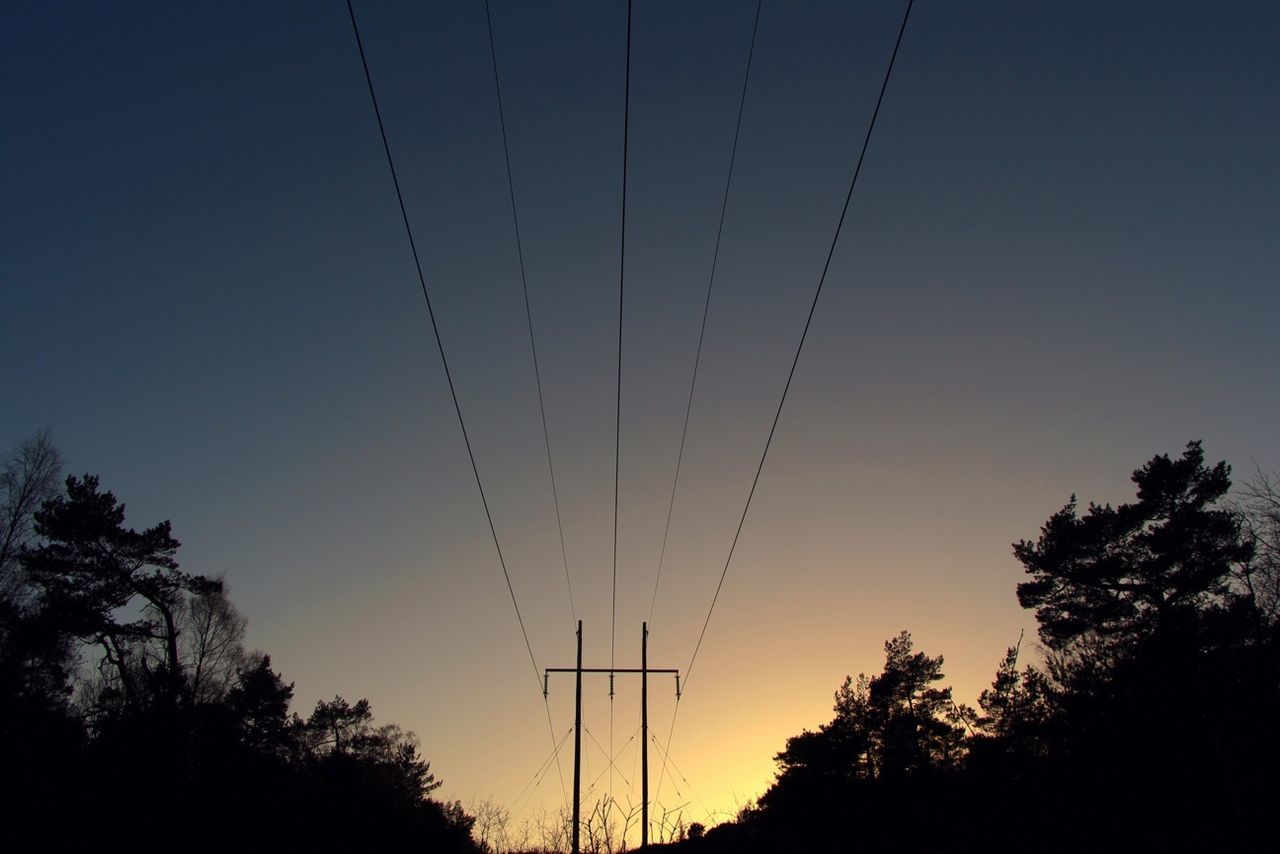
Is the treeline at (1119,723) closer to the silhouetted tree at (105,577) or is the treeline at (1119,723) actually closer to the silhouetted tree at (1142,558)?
the silhouetted tree at (1142,558)

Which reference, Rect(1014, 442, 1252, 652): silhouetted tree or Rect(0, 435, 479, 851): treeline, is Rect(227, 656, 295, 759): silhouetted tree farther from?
Rect(1014, 442, 1252, 652): silhouetted tree

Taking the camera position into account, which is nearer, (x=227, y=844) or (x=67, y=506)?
(x=227, y=844)

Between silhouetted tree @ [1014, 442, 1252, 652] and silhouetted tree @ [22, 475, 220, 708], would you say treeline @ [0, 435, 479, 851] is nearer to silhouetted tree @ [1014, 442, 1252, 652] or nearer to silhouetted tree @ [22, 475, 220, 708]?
silhouetted tree @ [22, 475, 220, 708]

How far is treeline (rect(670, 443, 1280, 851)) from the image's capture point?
16.6 metres

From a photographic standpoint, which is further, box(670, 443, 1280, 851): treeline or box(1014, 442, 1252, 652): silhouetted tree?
box(1014, 442, 1252, 652): silhouetted tree

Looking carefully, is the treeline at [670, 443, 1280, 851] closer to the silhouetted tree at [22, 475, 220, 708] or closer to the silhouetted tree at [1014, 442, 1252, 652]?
the silhouetted tree at [1014, 442, 1252, 652]

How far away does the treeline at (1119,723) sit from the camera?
1661cm

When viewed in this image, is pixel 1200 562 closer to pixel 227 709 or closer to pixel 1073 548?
pixel 1073 548

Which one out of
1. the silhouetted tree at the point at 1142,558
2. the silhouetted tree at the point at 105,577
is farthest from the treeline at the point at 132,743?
the silhouetted tree at the point at 1142,558

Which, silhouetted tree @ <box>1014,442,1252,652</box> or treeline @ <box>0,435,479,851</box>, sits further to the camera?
silhouetted tree @ <box>1014,442,1252,652</box>

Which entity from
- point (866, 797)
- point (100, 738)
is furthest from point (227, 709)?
point (866, 797)

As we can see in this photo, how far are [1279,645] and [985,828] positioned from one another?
8.94m

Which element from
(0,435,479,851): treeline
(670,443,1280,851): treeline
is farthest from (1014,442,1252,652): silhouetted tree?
(0,435,479,851): treeline

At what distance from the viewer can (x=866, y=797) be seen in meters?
31.9
